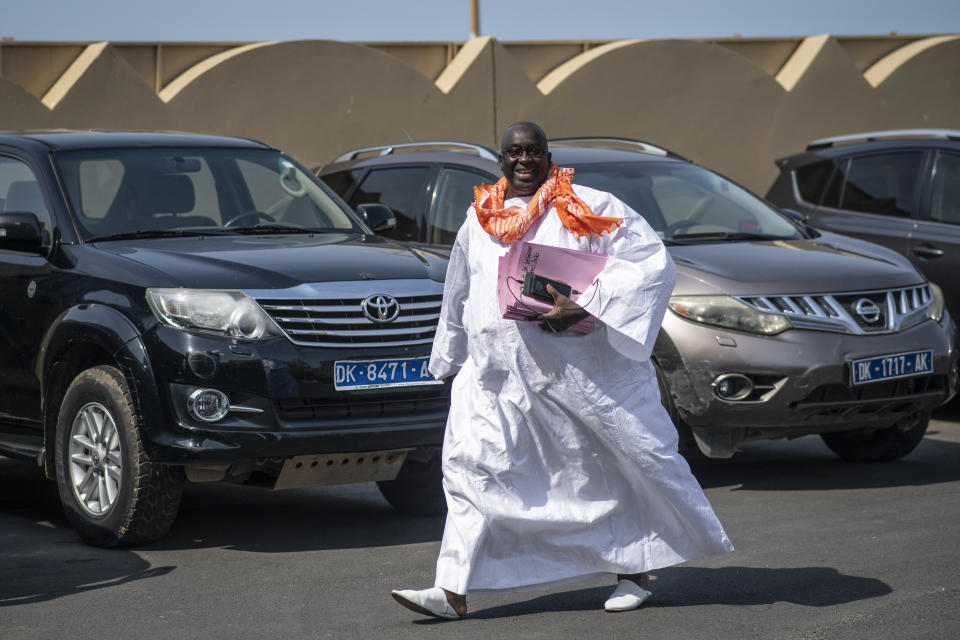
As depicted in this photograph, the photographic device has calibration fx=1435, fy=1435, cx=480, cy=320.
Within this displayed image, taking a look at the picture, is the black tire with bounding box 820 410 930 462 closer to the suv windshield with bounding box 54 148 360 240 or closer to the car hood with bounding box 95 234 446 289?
the car hood with bounding box 95 234 446 289

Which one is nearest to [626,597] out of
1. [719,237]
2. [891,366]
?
[891,366]

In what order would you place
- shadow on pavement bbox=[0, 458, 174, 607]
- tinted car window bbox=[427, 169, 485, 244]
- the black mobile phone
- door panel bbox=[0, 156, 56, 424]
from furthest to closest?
tinted car window bbox=[427, 169, 485, 244]
door panel bbox=[0, 156, 56, 424]
shadow on pavement bbox=[0, 458, 174, 607]
the black mobile phone

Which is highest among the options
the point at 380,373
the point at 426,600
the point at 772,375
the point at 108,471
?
the point at 380,373

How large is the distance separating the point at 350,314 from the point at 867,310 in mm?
2807

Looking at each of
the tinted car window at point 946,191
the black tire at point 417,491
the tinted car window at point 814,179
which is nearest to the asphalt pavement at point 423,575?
the black tire at point 417,491

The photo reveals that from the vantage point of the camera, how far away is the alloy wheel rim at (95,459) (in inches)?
240

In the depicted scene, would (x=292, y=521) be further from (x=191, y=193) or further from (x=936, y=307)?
(x=936, y=307)

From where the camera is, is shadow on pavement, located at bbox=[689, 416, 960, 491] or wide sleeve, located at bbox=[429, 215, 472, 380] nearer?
wide sleeve, located at bbox=[429, 215, 472, 380]

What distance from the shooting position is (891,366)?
7.24m

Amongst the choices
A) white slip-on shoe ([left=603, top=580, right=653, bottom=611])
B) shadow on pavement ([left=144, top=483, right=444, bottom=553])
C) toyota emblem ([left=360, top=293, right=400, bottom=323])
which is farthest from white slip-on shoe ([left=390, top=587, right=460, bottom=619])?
toyota emblem ([left=360, top=293, right=400, bottom=323])

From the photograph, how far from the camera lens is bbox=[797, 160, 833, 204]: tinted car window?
1026cm

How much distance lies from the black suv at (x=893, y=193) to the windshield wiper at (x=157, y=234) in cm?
476

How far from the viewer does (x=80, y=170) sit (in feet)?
22.8

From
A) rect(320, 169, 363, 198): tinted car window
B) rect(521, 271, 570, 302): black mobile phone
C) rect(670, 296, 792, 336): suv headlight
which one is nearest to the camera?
rect(521, 271, 570, 302): black mobile phone
